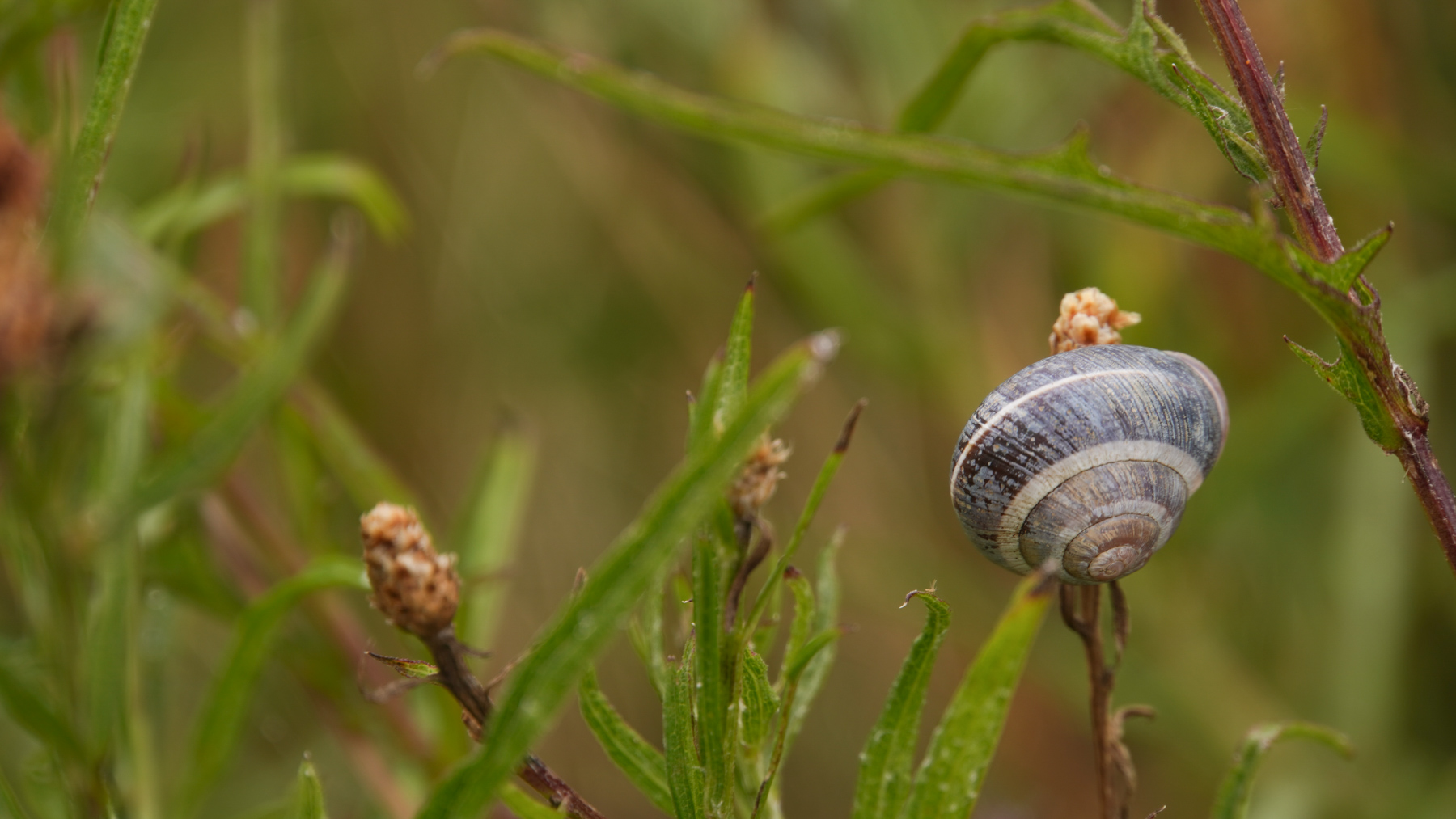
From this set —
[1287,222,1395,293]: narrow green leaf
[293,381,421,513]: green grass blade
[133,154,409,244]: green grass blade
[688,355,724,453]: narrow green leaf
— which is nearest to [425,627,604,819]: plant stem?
[688,355,724,453]: narrow green leaf

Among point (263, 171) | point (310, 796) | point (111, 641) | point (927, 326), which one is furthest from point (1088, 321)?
point (927, 326)

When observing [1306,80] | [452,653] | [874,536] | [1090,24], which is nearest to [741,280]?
[874,536]

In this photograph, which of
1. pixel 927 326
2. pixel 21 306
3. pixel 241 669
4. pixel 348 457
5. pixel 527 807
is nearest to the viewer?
pixel 21 306

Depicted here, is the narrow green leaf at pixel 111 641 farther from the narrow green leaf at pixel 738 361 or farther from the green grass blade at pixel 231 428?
the narrow green leaf at pixel 738 361

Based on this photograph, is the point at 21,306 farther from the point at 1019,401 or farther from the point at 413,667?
the point at 1019,401

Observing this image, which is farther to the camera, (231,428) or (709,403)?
(231,428)

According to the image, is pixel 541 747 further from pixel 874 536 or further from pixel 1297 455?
pixel 1297 455

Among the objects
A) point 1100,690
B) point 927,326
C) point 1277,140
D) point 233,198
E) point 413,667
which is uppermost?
point 927,326

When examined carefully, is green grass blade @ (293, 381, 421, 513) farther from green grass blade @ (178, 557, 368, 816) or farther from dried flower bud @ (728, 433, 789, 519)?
dried flower bud @ (728, 433, 789, 519)
